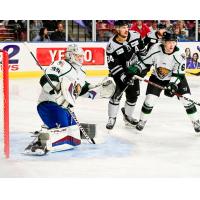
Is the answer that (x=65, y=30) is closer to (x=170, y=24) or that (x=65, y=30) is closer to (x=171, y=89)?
(x=170, y=24)

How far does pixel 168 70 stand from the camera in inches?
212

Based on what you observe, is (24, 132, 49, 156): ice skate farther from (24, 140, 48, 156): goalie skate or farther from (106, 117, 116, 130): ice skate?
(106, 117, 116, 130): ice skate

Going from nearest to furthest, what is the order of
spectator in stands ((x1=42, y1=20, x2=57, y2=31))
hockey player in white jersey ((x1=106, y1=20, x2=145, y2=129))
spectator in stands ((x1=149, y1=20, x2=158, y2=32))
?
hockey player in white jersey ((x1=106, y1=20, x2=145, y2=129))
spectator in stands ((x1=149, y1=20, x2=158, y2=32))
spectator in stands ((x1=42, y1=20, x2=57, y2=31))

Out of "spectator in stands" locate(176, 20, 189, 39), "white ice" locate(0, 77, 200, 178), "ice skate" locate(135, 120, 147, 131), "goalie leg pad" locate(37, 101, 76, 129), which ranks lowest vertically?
"white ice" locate(0, 77, 200, 178)

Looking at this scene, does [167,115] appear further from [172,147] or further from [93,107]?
[172,147]

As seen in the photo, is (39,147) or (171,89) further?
(171,89)

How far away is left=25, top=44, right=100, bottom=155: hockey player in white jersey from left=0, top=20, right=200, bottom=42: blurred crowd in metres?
4.75

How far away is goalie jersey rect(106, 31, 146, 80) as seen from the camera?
549 cm

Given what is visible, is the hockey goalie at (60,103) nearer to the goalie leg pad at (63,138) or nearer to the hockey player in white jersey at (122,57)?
the goalie leg pad at (63,138)

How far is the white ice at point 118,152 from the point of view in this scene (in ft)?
14.2

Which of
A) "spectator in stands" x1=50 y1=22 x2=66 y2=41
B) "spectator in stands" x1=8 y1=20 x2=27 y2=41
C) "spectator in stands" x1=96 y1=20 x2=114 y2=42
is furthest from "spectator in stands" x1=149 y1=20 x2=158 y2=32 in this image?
"spectator in stands" x1=8 y1=20 x2=27 y2=41

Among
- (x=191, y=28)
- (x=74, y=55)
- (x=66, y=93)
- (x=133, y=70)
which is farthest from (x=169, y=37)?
(x=191, y=28)

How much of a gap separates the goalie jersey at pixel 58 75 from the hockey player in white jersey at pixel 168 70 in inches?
32.8

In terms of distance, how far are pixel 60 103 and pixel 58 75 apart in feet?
0.72
